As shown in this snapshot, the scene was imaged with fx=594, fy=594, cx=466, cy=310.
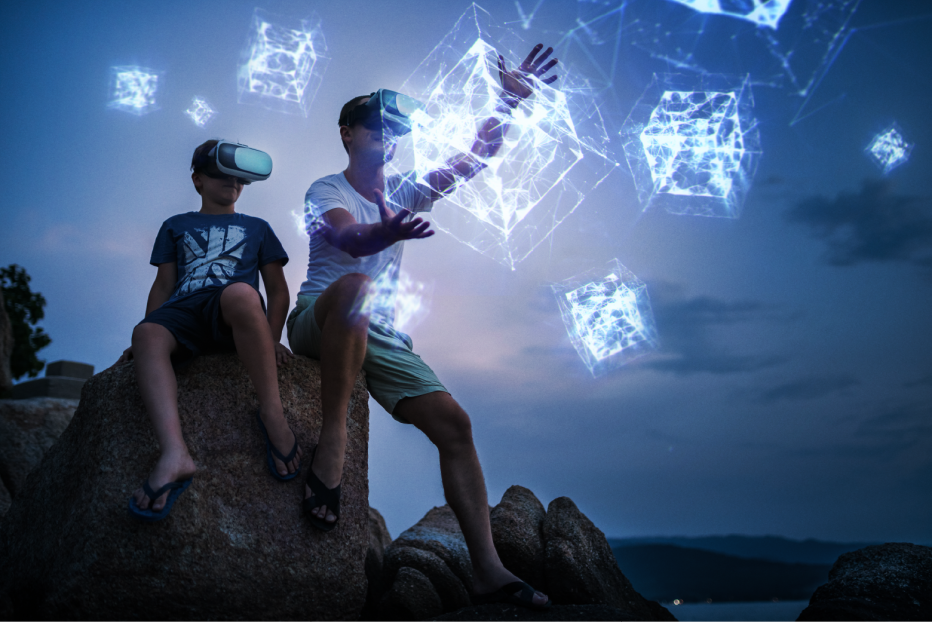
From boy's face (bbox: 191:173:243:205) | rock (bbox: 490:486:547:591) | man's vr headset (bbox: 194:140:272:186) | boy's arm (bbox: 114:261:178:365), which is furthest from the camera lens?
rock (bbox: 490:486:547:591)

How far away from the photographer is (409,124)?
11.8 feet

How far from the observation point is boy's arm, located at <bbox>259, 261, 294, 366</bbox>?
3646 mm

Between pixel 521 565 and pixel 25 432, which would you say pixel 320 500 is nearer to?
pixel 521 565

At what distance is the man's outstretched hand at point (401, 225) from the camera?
8.68 ft

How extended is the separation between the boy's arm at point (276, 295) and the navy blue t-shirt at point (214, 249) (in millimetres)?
55

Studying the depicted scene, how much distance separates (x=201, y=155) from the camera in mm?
3914

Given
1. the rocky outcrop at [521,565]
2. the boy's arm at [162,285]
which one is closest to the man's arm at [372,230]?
the boy's arm at [162,285]

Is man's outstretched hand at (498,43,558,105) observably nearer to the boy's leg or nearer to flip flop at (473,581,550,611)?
the boy's leg

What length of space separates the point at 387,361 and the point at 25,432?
5.47 m

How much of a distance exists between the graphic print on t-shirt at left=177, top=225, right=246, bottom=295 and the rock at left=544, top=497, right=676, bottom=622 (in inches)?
123

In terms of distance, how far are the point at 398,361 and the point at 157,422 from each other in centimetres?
129

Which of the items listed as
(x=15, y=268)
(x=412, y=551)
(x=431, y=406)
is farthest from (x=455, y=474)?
(x=15, y=268)

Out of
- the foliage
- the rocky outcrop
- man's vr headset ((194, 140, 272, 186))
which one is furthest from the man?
the foliage

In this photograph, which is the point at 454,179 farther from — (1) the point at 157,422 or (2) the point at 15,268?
(2) the point at 15,268
